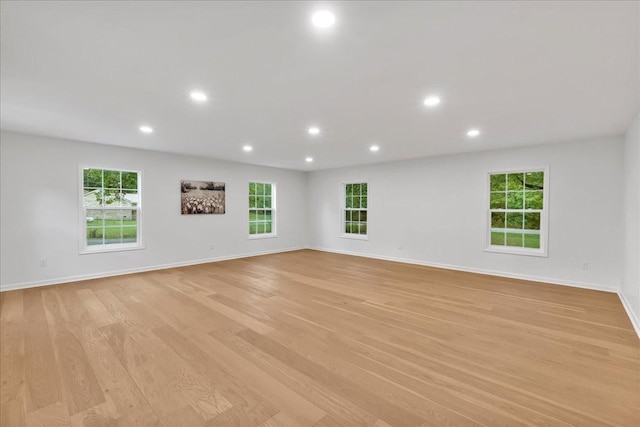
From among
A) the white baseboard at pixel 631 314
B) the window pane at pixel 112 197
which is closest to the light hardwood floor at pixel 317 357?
the white baseboard at pixel 631 314

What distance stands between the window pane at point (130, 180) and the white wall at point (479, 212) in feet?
16.4

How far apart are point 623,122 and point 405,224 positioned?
4.06 meters

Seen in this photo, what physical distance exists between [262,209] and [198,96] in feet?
18.2

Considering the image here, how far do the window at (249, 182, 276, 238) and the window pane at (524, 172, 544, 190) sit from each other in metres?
6.32

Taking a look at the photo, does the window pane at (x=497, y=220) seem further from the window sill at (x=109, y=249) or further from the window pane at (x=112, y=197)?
the window pane at (x=112, y=197)

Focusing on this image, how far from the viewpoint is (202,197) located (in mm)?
6961

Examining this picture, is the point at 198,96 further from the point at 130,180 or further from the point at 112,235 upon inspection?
the point at 112,235

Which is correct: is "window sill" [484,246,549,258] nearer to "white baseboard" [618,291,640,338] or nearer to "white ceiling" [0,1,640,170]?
"white baseboard" [618,291,640,338]

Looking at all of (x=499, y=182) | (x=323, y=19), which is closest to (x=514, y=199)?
(x=499, y=182)

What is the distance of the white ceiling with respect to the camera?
175 centimetres

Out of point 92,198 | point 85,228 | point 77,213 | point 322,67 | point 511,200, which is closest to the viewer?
point 322,67

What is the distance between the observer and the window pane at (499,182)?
5.80m

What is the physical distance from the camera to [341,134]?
4.66 meters

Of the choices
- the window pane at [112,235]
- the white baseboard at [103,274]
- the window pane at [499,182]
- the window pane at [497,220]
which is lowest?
the white baseboard at [103,274]
